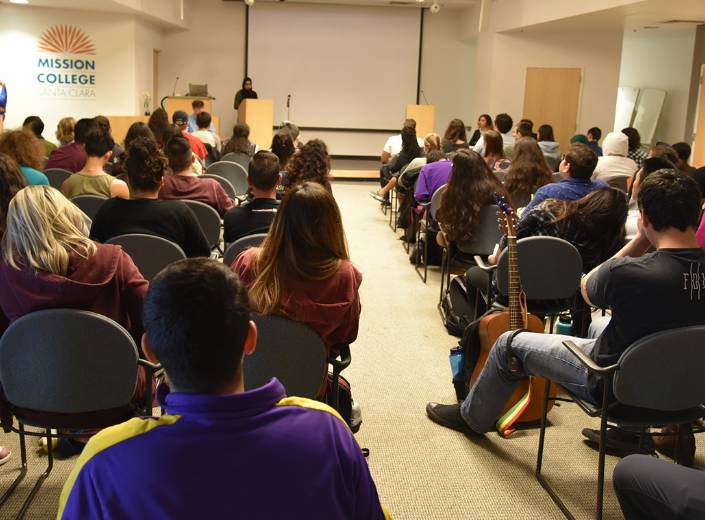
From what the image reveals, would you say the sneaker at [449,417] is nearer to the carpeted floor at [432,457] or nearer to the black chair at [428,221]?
the carpeted floor at [432,457]

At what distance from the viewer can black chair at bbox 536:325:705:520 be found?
7.68 ft

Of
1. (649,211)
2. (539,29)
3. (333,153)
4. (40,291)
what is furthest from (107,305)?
(333,153)

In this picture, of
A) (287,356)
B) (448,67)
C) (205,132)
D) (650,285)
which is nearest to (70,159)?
(205,132)

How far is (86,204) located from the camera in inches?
172

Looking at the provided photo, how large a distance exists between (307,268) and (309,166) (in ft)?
7.98

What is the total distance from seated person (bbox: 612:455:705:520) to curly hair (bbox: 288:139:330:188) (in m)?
3.11

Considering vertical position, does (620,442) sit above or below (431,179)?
below

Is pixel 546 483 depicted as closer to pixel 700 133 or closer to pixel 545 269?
pixel 545 269

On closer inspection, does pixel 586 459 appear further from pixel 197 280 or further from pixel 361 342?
pixel 197 280

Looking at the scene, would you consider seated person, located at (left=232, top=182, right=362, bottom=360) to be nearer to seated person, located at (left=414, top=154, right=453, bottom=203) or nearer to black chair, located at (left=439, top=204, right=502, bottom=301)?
black chair, located at (left=439, top=204, right=502, bottom=301)

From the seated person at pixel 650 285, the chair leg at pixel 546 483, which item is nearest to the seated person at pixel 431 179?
the chair leg at pixel 546 483

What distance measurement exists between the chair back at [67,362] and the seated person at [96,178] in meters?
2.32

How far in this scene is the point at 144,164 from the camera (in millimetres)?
3535

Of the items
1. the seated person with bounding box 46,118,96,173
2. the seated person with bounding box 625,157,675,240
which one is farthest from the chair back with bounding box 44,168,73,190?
the seated person with bounding box 625,157,675,240
